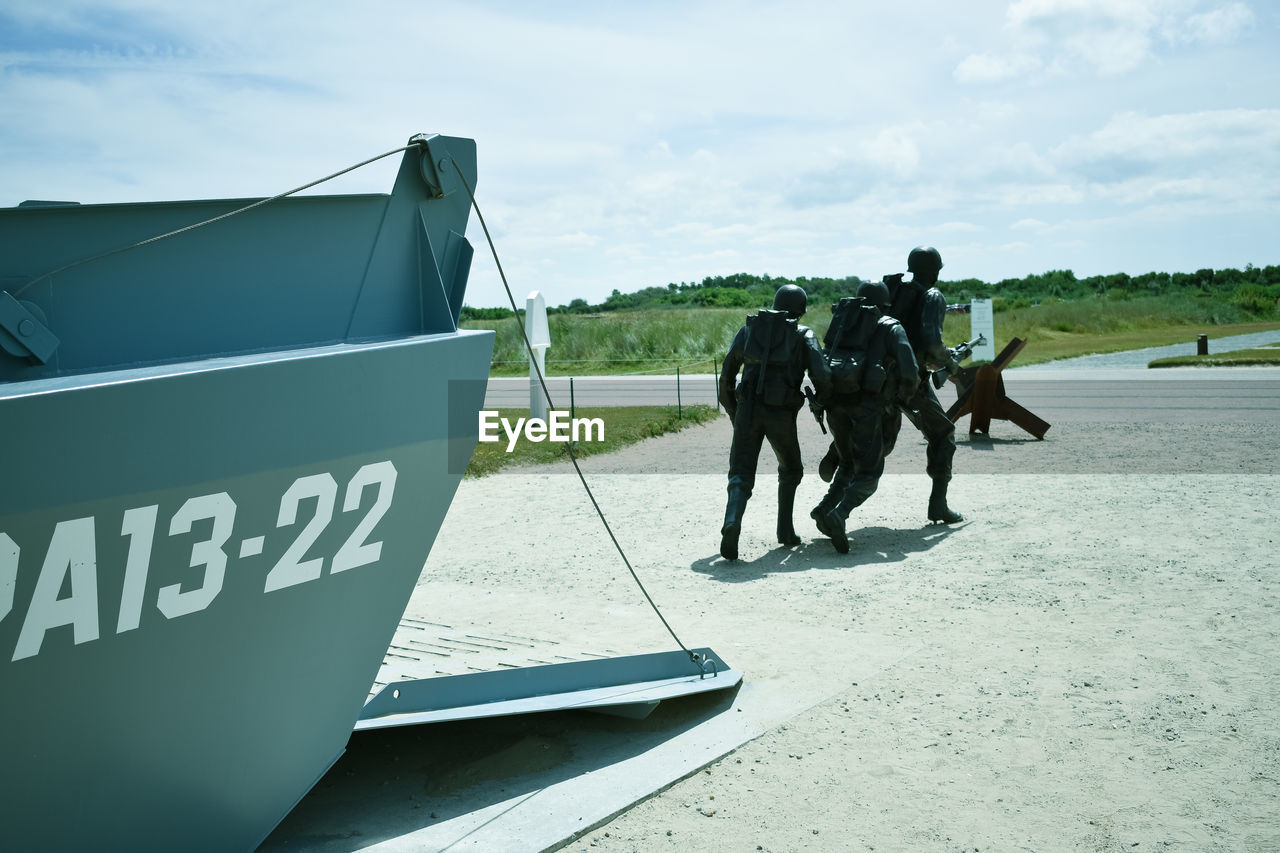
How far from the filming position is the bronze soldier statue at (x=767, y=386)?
27.3 ft

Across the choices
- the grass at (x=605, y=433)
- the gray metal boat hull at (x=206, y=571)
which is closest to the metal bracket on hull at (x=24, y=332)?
the gray metal boat hull at (x=206, y=571)

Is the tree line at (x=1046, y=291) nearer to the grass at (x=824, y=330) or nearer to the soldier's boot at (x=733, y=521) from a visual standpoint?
the grass at (x=824, y=330)

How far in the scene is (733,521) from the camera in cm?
821

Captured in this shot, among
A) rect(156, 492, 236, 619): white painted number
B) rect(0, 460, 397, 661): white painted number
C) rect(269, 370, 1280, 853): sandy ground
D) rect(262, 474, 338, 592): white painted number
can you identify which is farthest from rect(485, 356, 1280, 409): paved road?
rect(156, 492, 236, 619): white painted number

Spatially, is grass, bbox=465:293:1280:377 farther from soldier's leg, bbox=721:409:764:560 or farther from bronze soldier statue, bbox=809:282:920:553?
soldier's leg, bbox=721:409:764:560

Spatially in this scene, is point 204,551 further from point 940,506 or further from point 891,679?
point 940,506

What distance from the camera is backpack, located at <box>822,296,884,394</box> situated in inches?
338

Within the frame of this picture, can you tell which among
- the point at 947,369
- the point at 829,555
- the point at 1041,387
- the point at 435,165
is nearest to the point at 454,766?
the point at 435,165

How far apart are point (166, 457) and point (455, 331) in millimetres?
1364

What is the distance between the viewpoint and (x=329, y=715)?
3.81 m

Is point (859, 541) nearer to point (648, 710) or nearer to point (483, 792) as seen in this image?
point (648, 710)

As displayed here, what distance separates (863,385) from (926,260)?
1567 millimetres

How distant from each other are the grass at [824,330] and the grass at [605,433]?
314 inches

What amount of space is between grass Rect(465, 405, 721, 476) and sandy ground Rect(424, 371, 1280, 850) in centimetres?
204
